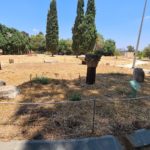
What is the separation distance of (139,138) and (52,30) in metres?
33.2

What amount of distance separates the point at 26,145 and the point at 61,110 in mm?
1752

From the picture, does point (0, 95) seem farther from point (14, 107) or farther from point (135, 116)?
point (135, 116)

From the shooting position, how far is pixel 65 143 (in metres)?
3.80

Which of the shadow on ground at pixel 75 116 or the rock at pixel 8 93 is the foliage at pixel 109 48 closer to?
the shadow on ground at pixel 75 116

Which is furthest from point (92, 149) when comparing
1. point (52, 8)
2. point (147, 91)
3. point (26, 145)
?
point (52, 8)

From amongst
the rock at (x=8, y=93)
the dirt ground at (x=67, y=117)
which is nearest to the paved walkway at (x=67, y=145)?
the dirt ground at (x=67, y=117)

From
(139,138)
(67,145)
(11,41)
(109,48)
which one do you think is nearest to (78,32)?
(11,41)

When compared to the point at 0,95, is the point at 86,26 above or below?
above

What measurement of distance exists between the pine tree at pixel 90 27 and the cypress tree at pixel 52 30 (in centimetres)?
532

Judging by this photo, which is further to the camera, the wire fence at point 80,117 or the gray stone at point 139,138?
the wire fence at point 80,117

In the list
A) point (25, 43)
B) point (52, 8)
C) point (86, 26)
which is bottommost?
point (25, 43)

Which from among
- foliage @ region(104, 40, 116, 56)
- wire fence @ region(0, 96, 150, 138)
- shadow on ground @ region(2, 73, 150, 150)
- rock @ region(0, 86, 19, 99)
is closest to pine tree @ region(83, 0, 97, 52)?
foliage @ region(104, 40, 116, 56)

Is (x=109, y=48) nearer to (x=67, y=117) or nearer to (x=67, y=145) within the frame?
(x=67, y=117)

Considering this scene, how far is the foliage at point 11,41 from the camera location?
43.7m
